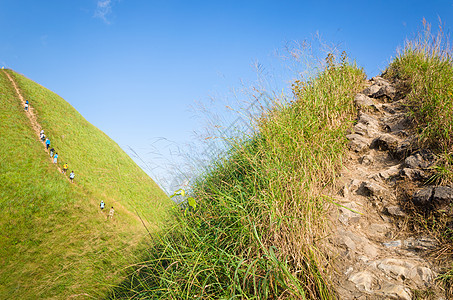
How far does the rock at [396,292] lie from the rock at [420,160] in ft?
5.59

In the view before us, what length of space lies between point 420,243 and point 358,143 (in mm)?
1792

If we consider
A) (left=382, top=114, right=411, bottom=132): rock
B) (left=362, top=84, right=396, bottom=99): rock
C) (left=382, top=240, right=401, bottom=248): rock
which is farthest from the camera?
(left=362, top=84, right=396, bottom=99): rock

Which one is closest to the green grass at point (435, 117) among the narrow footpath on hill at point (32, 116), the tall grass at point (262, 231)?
the tall grass at point (262, 231)

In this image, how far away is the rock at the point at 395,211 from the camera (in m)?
2.57

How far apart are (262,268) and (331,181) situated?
5.61ft

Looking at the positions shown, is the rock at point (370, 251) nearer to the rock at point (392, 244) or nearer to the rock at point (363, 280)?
the rock at point (392, 244)

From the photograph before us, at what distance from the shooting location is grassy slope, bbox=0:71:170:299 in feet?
9.03

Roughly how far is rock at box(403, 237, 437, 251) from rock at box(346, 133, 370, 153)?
64.2 inches

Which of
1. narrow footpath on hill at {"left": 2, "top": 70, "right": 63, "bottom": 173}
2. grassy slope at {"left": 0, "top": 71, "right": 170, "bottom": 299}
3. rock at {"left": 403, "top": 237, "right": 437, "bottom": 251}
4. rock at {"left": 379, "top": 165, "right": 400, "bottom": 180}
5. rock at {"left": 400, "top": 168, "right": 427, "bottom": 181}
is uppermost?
narrow footpath on hill at {"left": 2, "top": 70, "right": 63, "bottom": 173}

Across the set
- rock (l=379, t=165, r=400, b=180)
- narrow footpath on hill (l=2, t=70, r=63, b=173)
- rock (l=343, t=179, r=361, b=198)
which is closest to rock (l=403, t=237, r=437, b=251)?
rock (l=343, t=179, r=361, b=198)

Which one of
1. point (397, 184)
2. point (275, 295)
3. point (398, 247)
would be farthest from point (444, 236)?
point (275, 295)

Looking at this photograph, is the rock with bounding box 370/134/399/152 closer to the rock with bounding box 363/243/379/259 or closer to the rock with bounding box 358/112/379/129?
the rock with bounding box 358/112/379/129

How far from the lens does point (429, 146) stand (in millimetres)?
3053

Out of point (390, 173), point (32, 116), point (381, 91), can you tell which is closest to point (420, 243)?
point (390, 173)
